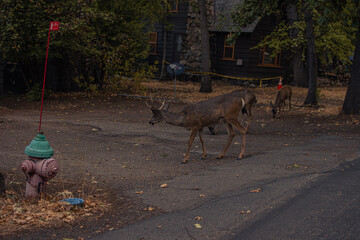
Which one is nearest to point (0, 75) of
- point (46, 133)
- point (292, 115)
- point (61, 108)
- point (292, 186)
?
point (61, 108)

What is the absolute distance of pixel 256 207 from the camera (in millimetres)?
6723

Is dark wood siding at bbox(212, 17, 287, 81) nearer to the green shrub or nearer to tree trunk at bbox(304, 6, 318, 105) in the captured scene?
tree trunk at bbox(304, 6, 318, 105)

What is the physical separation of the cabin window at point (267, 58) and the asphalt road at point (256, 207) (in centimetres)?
2627

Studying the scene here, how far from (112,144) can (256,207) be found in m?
6.39

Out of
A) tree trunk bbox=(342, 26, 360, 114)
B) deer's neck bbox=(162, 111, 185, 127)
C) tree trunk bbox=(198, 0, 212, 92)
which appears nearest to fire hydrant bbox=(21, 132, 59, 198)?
deer's neck bbox=(162, 111, 185, 127)

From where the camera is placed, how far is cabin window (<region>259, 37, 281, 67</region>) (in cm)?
3488

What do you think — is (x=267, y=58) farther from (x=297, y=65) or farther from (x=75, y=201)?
(x=75, y=201)

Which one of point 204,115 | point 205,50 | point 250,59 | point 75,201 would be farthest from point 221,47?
point 75,201

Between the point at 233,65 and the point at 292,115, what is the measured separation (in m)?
17.2

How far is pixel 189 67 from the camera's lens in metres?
36.4

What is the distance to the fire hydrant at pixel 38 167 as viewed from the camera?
22.7ft

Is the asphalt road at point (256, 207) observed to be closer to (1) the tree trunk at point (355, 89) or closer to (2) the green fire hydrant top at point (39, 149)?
(2) the green fire hydrant top at point (39, 149)

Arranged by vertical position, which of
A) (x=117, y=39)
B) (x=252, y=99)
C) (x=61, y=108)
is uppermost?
(x=117, y=39)

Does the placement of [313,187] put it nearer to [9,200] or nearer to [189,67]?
[9,200]
